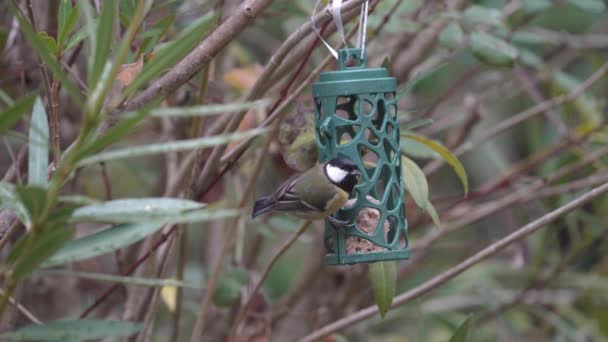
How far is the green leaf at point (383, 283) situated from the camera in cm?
142

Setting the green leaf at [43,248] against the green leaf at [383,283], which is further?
the green leaf at [383,283]

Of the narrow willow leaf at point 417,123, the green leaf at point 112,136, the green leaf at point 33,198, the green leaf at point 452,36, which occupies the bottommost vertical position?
the green leaf at point 33,198

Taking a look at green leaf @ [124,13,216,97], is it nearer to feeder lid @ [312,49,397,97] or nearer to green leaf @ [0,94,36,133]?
green leaf @ [0,94,36,133]

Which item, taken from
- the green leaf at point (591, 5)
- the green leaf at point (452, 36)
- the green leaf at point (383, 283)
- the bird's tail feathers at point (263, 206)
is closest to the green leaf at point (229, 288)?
the bird's tail feathers at point (263, 206)

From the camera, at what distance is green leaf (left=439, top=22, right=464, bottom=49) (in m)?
1.84

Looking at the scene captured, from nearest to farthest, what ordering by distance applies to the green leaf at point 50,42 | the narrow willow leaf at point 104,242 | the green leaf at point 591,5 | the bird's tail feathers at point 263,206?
the narrow willow leaf at point 104,242, the green leaf at point 50,42, the bird's tail feathers at point 263,206, the green leaf at point 591,5

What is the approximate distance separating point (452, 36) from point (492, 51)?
→ 0.10 meters

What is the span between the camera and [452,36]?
Result: 6.07 ft

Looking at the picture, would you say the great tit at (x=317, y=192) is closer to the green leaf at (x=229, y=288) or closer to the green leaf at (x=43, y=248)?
the green leaf at (x=229, y=288)

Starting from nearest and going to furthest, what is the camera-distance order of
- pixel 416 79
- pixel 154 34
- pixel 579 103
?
pixel 154 34, pixel 416 79, pixel 579 103

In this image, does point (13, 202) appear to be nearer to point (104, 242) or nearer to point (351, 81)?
point (104, 242)

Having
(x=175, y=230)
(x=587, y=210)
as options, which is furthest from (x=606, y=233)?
(x=175, y=230)

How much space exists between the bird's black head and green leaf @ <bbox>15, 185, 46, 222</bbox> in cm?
73

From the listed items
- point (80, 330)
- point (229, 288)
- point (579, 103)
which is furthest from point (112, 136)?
point (579, 103)
